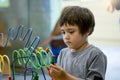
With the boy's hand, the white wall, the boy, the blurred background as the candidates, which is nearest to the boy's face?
the boy

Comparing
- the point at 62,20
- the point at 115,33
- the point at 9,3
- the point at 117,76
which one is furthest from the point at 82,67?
the point at 9,3

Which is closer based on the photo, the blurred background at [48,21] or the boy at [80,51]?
the boy at [80,51]

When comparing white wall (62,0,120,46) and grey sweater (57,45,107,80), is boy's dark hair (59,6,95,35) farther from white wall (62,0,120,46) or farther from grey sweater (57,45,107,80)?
white wall (62,0,120,46)

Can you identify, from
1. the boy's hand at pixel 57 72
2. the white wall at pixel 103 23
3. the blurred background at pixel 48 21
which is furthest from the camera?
the blurred background at pixel 48 21

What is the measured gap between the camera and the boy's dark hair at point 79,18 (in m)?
0.95

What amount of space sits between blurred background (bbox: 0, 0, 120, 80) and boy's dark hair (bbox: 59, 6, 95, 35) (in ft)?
4.64

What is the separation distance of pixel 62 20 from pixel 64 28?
0.03m

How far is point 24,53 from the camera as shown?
4.37ft

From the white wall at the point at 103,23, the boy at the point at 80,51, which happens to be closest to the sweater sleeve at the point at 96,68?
the boy at the point at 80,51

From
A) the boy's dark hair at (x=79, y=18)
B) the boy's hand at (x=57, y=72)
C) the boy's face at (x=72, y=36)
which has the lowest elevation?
the boy's hand at (x=57, y=72)

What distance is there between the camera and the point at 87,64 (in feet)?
3.02

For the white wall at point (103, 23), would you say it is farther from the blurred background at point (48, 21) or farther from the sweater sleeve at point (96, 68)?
the sweater sleeve at point (96, 68)

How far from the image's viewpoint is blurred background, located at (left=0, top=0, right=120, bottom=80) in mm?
2441

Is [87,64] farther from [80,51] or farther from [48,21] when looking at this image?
[48,21]
